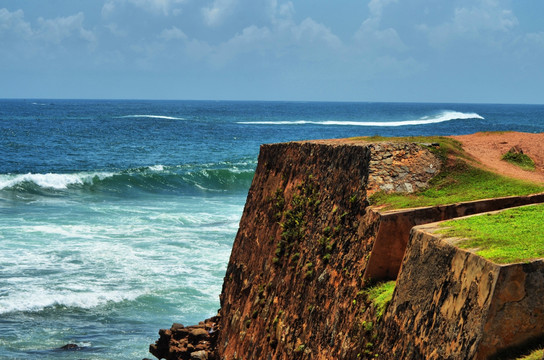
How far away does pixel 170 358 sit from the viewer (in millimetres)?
Result: 12305

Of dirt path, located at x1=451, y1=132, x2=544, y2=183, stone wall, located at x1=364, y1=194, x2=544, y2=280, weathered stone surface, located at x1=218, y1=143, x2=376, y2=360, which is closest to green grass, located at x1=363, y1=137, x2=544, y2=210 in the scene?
stone wall, located at x1=364, y1=194, x2=544, y2=280

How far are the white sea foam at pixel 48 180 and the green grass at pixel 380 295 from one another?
29.6 meters

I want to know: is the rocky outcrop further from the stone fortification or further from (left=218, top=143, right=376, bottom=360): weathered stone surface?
(left=218, top=143, right=376, bottom=360): weathered stone surface

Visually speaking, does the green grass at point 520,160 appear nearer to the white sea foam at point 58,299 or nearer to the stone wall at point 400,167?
the stone wall at point 400,167

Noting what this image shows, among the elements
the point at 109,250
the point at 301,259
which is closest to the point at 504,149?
the point at 301,259

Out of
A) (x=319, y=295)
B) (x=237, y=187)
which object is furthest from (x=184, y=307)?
(x=237, y=187)

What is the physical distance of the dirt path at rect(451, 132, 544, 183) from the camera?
10.9 metres

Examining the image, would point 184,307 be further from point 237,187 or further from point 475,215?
point 237,187

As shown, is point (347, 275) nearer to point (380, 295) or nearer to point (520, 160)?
point (380, 295)

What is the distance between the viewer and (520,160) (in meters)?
12.5

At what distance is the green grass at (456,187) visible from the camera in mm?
8500

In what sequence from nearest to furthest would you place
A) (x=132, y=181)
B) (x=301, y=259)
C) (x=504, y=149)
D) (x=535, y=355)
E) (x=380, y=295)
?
(x=535, y=355) → (x=380, y=295) → (x=301, y=259) → (x=504, y=149) → (x=132, y=181)

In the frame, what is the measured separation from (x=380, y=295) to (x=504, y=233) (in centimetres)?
156

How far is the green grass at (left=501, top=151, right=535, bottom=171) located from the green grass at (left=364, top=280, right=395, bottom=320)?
18.0 feet
